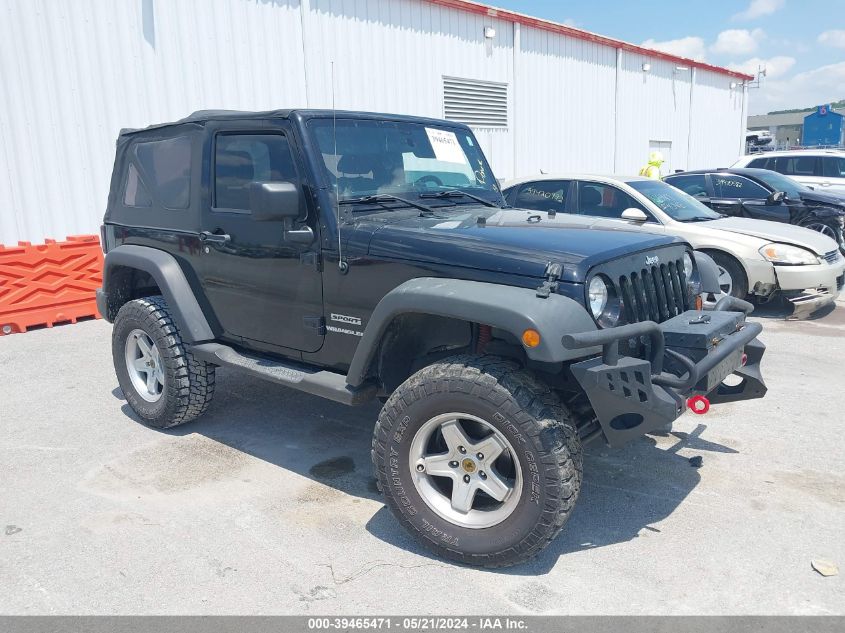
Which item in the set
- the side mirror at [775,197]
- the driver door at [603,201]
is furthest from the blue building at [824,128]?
the driver door at [603,201]

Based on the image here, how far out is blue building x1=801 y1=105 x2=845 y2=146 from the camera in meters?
36.0

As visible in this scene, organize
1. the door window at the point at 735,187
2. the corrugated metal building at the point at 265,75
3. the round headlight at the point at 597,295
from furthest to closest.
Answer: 1. the door window at the point at 735,187
2. the corrugated metal building at the point at 265,75
3. the round headlight at the point at 597,295

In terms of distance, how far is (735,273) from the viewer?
297 inches

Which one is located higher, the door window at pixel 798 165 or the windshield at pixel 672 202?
the door window at pixel 798 165

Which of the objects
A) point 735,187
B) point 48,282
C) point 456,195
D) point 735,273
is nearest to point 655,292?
point 456,195

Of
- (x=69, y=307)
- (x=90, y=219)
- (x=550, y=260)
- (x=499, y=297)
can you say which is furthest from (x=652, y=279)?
(x=90, y=219)

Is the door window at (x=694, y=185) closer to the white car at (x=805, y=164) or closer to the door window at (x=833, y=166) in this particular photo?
the white car at (x=805, y=164)

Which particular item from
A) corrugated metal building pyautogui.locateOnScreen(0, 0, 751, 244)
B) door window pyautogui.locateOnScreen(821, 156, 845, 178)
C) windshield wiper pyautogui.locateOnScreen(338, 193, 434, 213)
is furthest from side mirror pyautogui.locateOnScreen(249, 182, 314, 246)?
door window pyautogui.locateOnScreen(821, 156, 845, 178)

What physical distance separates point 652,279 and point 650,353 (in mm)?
517

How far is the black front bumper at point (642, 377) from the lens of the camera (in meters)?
2.75

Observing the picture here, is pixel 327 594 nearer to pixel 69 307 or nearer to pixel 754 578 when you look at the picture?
pixel 754 578

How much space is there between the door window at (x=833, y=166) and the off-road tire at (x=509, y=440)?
13686 mm

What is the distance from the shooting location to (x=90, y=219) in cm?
880

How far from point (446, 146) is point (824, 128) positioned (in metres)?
39.6
